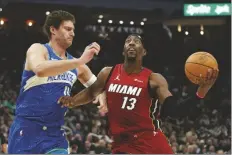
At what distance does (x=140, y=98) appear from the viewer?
5.49 m

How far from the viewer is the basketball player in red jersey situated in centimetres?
541

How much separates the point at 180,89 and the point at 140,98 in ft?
56.1

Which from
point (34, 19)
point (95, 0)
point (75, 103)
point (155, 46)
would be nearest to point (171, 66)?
point (155, 46)

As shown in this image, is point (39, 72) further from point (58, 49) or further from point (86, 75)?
point (86, 75)

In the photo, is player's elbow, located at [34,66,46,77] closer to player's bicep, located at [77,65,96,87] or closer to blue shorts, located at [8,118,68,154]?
blue shorts, located at [8,118,68,154]

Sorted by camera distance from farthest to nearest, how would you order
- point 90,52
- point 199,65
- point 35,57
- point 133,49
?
point 199,65, point 133,49, point 35,57, point 90,52

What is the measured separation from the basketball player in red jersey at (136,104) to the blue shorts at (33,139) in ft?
1.08

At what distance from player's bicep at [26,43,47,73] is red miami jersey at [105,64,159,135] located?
32.0 inches

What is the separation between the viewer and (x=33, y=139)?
5.26 metres

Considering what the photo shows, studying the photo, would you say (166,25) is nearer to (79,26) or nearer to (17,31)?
(79,26)

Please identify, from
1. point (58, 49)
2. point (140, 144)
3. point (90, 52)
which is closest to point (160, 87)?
point (140, 144)

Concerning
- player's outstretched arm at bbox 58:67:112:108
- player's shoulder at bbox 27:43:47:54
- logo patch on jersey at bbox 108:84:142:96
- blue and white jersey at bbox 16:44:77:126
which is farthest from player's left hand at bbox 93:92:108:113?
player's shoulder at bbox 27:43:47:54

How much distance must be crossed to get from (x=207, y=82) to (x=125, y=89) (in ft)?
2.71

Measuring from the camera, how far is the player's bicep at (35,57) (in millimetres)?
5094
